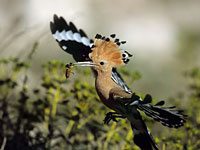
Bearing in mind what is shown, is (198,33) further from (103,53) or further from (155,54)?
(103,53)

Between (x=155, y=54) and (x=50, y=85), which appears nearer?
(x=50, y=85)

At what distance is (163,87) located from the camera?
7.61 m

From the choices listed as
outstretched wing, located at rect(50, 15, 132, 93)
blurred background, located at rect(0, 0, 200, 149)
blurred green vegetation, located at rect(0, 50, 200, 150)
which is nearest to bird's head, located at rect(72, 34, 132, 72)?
outstretched wing, located at rect(50, 15, 132, 93)

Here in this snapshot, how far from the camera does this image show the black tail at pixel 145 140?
9.26ft

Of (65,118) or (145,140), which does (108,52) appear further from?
(65,118)

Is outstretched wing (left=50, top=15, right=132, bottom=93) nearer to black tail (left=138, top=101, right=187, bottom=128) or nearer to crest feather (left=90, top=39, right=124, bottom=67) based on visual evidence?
crest feather (left=90, top=39, right=124, bottom=67)

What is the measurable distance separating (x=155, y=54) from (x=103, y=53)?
Result: 6977 mm

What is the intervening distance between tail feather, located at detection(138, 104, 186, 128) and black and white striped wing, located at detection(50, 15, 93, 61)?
43cm

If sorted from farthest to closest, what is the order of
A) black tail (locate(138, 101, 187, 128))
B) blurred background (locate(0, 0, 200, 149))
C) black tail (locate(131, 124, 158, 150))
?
blurred background (locate(0, 0, 200, 149)), black tail (locate(131, 124, 158, 150)), black tail (locate(138, 101, 187, 128))

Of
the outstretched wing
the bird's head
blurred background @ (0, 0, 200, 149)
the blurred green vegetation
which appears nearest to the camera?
the bird's head

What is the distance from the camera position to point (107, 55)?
2.72m

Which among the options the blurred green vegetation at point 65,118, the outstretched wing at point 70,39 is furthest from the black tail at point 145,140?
the blurred green vegetation at point 65,118

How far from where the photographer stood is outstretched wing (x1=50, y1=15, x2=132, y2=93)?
9.73 ft

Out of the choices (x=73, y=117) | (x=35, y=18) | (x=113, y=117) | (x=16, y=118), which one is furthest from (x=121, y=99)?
(x=35, y=18)
